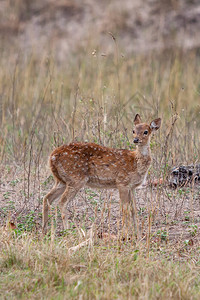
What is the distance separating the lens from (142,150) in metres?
7.18

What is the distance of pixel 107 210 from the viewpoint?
7.51 metres

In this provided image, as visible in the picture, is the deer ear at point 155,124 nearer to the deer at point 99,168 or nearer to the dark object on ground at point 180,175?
the deer at point 99,168

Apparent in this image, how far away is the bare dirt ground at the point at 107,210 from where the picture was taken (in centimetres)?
646

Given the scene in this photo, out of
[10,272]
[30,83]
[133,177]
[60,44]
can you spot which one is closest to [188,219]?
[133,177]

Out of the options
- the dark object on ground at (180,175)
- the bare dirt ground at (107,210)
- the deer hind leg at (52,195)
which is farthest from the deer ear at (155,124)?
the deer hind leg at (52,195)

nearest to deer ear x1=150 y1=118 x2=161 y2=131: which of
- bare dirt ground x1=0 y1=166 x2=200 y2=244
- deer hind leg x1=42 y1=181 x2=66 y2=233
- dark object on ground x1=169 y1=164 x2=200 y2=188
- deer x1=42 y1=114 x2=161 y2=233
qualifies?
deer x1=42 y1=114 x2=161 y2=233

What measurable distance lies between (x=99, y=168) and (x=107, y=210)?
0.71 m

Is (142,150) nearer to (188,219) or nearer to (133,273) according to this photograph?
(188,219)

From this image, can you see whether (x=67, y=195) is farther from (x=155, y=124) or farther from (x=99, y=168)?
(x=155, y=124)

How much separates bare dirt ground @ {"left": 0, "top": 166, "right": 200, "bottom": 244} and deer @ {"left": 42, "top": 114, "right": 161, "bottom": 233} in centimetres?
19

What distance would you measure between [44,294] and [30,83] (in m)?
9.49

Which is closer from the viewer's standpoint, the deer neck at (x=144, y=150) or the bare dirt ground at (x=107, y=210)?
the bare dirt ground at (x=107, y=210)

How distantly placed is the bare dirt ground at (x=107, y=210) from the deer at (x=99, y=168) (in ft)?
0.63

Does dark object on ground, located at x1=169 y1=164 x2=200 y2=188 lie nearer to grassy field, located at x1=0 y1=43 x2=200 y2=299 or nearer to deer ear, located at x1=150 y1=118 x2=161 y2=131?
grassy field, located at x1=0 y1=43 x2=200 y2=299
